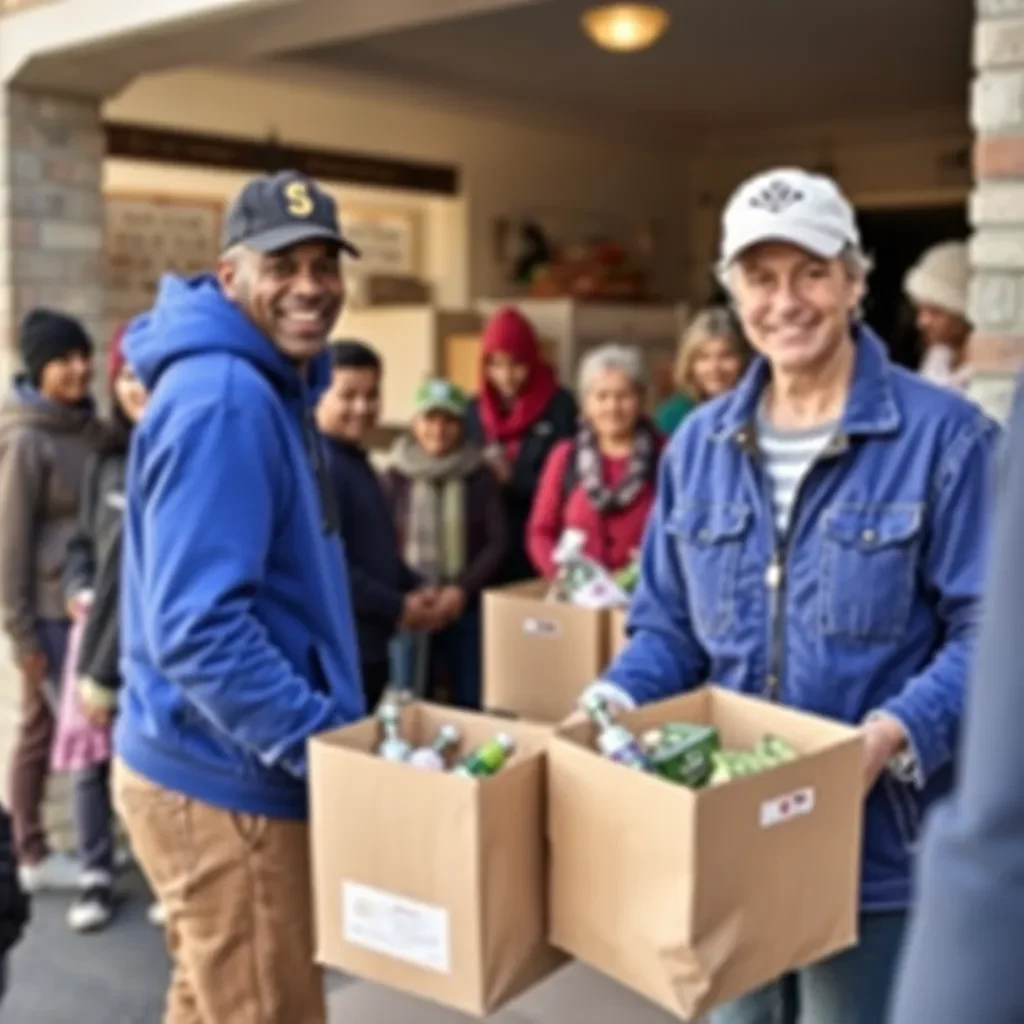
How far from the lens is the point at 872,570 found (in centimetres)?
186

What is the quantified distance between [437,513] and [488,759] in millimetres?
2689

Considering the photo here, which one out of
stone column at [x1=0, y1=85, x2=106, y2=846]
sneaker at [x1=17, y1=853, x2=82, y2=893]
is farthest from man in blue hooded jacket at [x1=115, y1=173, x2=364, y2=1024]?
stone column at [x1=0, y1=85, x2=106, y2=846]

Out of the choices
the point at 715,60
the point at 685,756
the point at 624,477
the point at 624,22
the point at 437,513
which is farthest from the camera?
the point at 715,60

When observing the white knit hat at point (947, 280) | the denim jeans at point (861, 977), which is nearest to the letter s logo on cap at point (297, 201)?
the denim jeans at point (861, 977)

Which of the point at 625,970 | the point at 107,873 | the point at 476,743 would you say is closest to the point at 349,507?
the point at 107,873

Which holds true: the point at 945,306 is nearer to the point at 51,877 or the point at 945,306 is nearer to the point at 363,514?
the point at 363,514

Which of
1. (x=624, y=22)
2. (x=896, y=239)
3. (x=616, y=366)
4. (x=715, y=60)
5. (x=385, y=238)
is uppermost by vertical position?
(x=715, y=60)

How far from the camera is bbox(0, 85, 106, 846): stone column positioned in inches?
174

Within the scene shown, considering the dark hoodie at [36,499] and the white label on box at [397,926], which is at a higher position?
the dark hoodie at [36,499]

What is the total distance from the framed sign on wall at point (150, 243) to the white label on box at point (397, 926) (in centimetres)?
524

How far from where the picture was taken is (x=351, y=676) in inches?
86.3

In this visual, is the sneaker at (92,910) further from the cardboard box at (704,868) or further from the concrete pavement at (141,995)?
the cardboard box at (704,868)

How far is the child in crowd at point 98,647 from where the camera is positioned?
3523 mm

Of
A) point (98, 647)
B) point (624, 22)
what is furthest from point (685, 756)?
point (624, 22)
